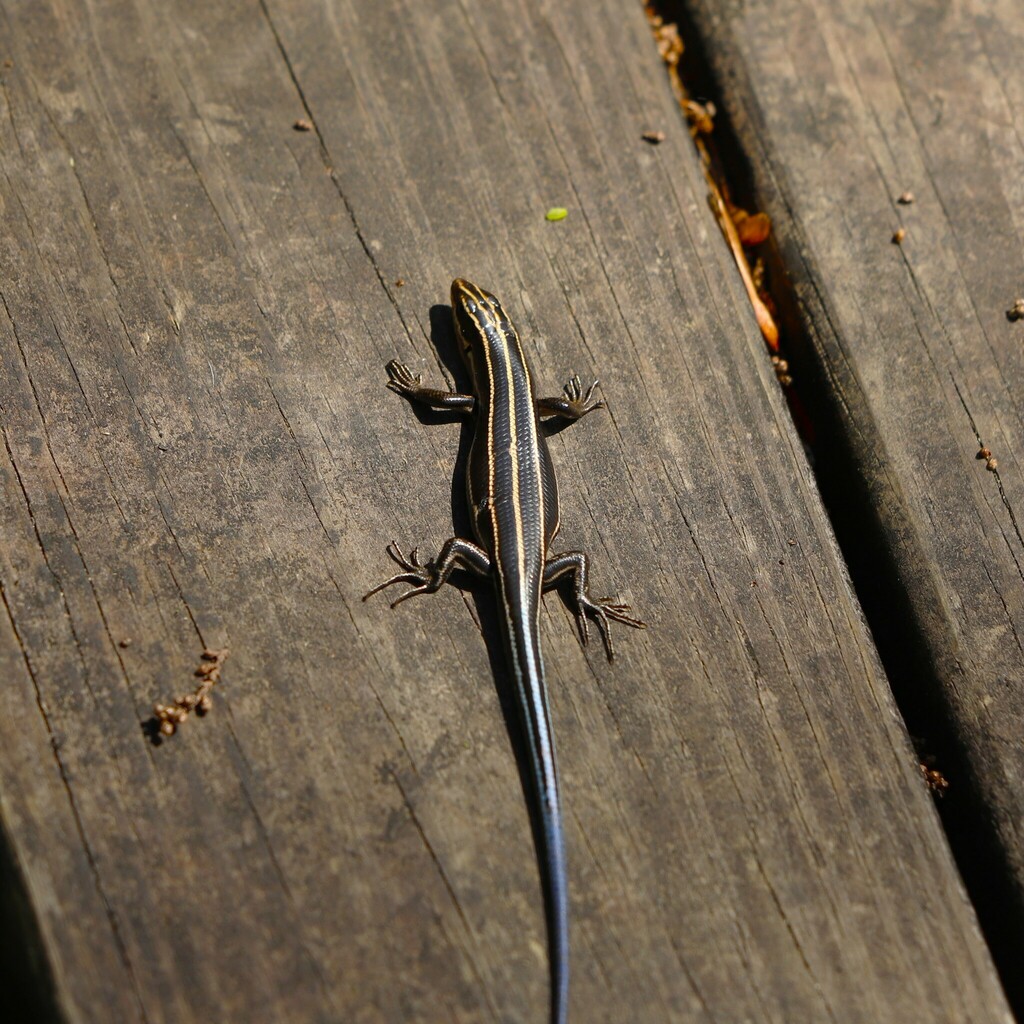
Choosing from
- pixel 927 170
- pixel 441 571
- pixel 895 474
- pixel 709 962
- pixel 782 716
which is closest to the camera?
pixel 709 962

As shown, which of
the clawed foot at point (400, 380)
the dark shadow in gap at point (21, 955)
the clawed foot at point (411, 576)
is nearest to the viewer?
the dark shadow in gap at point (21, 955)

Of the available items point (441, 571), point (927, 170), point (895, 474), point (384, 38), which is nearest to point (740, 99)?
point (927, 170)

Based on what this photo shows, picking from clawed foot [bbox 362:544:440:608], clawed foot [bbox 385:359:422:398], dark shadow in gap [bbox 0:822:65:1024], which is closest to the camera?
dark shadow in gap [bbox 0:822:65:1024]

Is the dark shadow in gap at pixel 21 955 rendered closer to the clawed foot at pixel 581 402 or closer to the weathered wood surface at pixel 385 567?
the weathered wood surface at pixel 385 567

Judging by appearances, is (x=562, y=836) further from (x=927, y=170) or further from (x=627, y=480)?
(x=927, y=170)

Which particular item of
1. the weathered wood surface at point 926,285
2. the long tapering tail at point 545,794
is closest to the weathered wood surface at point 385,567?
the long tapering tail at point 545,794

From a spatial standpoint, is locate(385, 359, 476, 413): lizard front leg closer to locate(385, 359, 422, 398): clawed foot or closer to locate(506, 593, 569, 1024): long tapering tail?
locate(385, 359, 422, 398): clawed foot

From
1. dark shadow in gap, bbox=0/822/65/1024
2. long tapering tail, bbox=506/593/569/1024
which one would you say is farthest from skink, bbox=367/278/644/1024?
dark shadow in gap, bbox=0/822/65/1024
